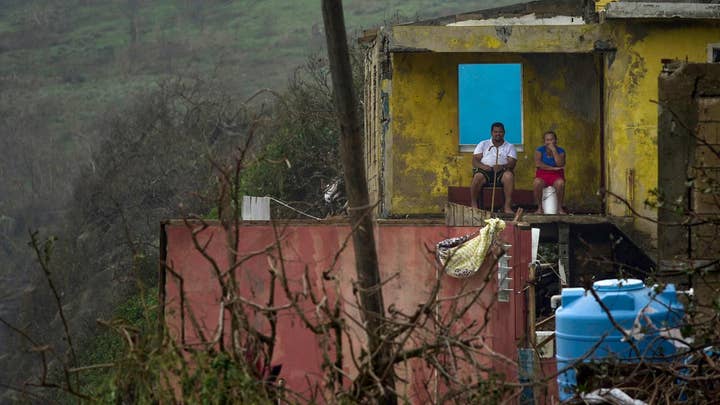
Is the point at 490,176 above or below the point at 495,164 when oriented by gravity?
below

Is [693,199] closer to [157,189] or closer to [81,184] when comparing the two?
[157,189]

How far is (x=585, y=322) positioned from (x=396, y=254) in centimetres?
557

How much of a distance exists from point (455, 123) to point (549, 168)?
6.77ft

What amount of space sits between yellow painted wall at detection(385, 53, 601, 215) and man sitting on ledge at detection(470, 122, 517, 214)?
4.23 feet

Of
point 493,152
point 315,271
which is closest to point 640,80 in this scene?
point 493,152

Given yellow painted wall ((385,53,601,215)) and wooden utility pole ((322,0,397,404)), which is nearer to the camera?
wooden utility pole ((322,0,397,404))

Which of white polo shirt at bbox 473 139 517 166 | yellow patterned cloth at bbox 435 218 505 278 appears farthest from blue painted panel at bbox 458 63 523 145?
yellow patterned cloth at bbox 435 218 505 278

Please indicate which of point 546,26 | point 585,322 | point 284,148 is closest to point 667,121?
point 585,322

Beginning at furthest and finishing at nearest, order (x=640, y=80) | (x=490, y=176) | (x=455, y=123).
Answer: (x=455, y=123)
(x=490, y=176)
(x=640, y=80)

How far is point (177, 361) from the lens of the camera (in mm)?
6543

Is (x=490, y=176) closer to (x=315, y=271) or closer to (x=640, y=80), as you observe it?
(x=640, y=80)

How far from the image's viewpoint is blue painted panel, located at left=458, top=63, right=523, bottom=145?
20.0 metres

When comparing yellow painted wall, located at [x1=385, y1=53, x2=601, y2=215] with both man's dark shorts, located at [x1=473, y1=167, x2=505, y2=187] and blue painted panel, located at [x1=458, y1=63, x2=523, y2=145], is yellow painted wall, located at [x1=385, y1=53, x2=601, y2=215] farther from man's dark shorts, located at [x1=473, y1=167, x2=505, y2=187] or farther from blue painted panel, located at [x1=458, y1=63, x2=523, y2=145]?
man's dark shorts, located at [x1=473, y1=167, x2=505, y2=187]

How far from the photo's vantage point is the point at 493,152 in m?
18.7
